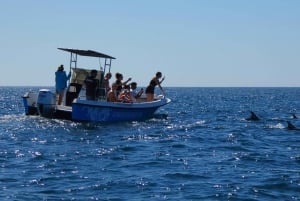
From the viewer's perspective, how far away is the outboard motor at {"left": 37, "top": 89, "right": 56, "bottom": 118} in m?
25.1

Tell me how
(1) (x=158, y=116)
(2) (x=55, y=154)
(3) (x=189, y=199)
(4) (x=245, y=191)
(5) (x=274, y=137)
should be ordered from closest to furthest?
(3) (x=189, y=199) < (4) (x=245, y=191) < (2) (x=55, y=154) < (5) (x=274, y=137) < (1) (x=158, y=116)

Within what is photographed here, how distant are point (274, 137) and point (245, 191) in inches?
416

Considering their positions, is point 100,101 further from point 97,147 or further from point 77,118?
point 97,147

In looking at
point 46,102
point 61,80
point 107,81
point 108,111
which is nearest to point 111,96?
point 108,111

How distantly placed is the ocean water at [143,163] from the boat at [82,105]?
→ 0.65m

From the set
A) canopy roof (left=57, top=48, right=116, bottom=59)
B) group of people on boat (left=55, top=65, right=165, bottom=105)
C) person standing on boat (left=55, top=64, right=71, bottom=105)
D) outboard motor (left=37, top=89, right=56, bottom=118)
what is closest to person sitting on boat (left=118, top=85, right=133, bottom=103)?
group of people on boat (left=55, top=65, right=165, bottom=105)

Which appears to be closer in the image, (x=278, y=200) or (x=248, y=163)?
(x=278, y=200)

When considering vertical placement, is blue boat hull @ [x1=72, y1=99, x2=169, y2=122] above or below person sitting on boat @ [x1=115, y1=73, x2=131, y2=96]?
below

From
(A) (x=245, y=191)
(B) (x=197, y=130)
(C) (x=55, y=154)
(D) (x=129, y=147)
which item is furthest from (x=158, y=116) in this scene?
(A) (x=245, y=191)

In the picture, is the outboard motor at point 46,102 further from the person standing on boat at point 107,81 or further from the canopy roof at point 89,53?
the person standing on boat at point 107,81

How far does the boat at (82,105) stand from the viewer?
2386 centimetres

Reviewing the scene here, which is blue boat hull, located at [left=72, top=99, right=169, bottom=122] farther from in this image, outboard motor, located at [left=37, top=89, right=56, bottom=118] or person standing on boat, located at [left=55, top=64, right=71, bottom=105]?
person standing on boat, located at [left=55, top=64, right=71, bottom=105]

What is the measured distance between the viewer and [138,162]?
15047 mm

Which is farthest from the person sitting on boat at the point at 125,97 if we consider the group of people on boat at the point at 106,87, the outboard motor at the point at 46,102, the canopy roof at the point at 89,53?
the outboard motor at the point at 46,102
